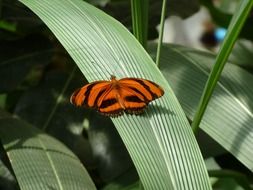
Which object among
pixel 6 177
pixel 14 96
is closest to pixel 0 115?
pixel 6 177

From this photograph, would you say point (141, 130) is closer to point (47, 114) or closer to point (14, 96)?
point (47, 114)

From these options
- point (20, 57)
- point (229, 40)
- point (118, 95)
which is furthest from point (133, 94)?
point (20, 57)

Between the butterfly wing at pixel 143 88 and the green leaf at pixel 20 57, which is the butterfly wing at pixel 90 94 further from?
the green leaf at pixel 20 57

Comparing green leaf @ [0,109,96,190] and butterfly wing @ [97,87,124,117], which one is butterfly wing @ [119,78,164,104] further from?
green leaf @ [0,109,96,190]

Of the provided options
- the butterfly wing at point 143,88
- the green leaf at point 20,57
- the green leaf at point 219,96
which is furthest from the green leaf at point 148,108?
the green leaf at point 20,57

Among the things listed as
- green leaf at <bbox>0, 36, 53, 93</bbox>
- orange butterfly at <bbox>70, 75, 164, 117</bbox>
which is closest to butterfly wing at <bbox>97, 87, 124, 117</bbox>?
orange butterfly at <bbox>70, 75, 164, 117</bbox>

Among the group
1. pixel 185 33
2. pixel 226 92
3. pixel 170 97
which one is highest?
pixel 170 97
